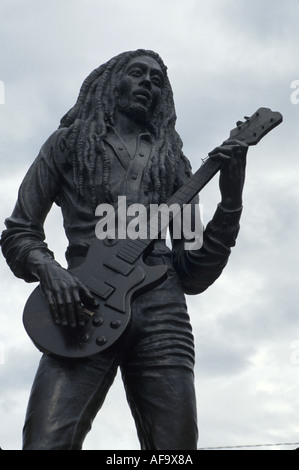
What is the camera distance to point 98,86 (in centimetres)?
742

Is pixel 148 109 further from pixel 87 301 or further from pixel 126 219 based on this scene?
pixel 87 301

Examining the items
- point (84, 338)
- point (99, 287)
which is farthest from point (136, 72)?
point (84, 338)

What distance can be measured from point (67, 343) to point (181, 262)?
1244 mm

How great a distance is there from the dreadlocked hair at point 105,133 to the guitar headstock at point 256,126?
550 mm

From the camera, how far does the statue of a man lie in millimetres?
5988

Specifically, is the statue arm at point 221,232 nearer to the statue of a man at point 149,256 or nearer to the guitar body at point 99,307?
the statue of a man at point 149,256

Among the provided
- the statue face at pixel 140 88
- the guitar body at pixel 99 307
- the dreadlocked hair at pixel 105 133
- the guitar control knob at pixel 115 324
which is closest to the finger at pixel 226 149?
the dreadlocked hair at pixel 105 133

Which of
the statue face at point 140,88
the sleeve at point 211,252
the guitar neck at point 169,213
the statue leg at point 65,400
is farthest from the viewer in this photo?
the statue face at point 140,88

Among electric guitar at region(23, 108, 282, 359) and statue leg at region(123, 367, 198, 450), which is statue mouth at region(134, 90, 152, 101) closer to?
→ electric guitar at region(23, 108, 282, 359)

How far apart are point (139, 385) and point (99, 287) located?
0.71 meters

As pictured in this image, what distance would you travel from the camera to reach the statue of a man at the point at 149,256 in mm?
5988

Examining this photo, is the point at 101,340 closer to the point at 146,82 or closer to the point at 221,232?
the point at 221,232

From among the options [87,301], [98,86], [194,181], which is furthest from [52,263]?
[98,86]
